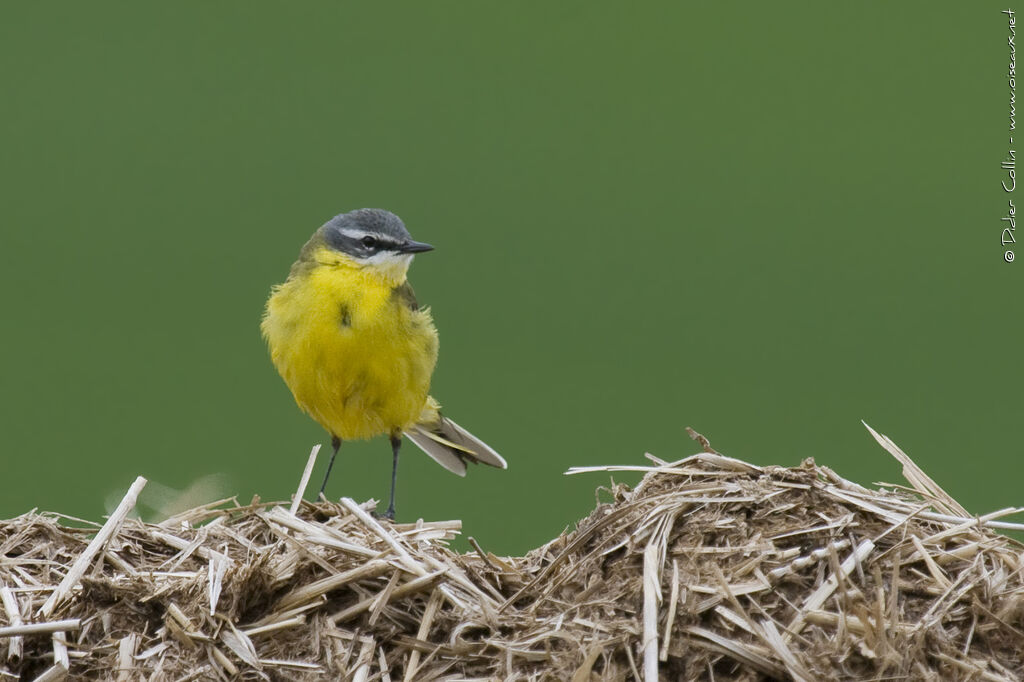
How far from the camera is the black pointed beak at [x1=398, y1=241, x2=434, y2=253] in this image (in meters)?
7.09

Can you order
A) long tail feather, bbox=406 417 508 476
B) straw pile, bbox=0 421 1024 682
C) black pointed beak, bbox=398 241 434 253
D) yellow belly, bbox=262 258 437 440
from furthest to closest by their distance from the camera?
1. long tail feather, bbox=406 417 508 476
2. black pointed beak, bbox=398 241 434 253
3. yellow belly, bbox=262 258 437 440
4. straw pile, bbox=0 421 1024 682

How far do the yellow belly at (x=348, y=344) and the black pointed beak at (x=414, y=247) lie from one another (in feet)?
0.82

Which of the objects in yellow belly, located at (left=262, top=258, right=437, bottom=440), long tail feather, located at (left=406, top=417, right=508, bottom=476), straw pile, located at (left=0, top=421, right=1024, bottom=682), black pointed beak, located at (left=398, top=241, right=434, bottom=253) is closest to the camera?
straw pile, located at (left=0, top=421, right=1024, bottom=682)

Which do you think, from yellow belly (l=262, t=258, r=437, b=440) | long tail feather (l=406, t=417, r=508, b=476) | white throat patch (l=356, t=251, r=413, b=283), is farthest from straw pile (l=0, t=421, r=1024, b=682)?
long tail feather (l=406, t=417, r=508, b=476)

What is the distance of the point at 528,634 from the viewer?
344cm

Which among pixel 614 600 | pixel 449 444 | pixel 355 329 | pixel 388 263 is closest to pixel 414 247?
pixel 388 263

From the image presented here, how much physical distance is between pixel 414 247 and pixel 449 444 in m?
1.78

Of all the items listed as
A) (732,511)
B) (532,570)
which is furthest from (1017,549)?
(532,570)

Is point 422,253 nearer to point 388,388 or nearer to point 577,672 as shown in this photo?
point 388,388

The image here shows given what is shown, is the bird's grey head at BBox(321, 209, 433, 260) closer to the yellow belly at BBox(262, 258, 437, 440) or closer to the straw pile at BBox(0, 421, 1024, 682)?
the yellow belly at BBox(262, 258, 437, 440)

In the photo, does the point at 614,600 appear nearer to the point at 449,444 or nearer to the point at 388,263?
the point at 388,263

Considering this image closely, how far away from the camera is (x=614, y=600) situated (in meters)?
3.44

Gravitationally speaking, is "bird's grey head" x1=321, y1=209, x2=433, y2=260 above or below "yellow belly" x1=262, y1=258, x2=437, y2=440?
above

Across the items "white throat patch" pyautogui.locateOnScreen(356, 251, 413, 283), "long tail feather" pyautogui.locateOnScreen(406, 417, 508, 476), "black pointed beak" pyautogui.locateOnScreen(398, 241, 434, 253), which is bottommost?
"long tail feather" pyautogui.locateOnScreen(406, 417, 508, 476)
